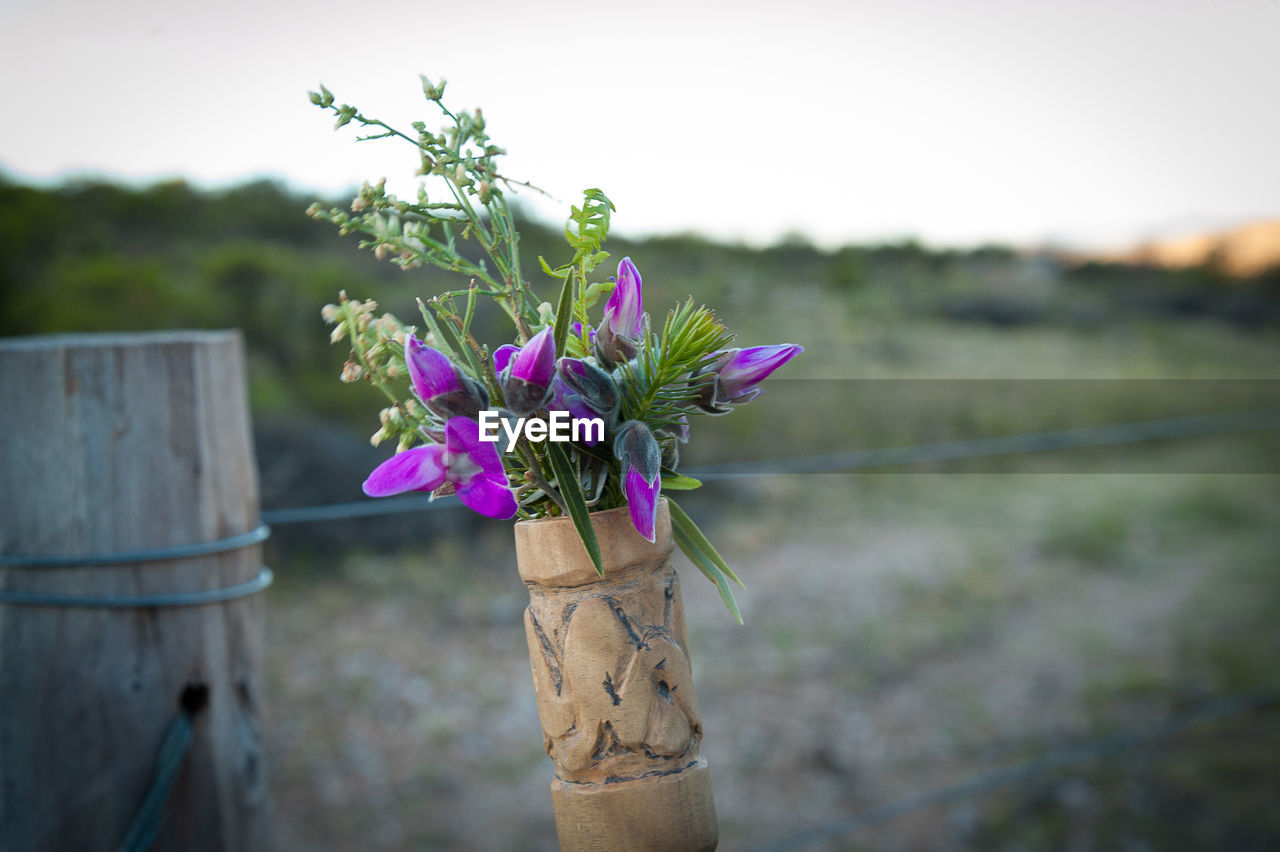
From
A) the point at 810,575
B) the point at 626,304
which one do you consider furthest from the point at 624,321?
the point at 810,575

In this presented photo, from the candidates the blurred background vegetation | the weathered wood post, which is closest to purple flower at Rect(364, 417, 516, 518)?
the weathered wood post

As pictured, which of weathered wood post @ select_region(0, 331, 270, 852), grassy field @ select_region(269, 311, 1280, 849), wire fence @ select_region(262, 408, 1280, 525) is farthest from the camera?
grassy field @ select_region(269, 311, 1280, 849)

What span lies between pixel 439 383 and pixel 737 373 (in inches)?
6.1

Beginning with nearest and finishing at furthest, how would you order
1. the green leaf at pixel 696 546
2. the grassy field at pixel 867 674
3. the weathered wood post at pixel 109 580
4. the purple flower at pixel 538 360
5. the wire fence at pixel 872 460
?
the purple flower at pixel 538 360 → the green leaf at pixel 696 546 → the weathered wood post at pixel 109 580 → the wire fence at pixel 872 460 → the grassy field at pixel 867 674

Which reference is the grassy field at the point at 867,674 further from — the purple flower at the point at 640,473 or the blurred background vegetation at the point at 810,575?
the purple flower at the point at 640,473

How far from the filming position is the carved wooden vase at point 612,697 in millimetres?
439

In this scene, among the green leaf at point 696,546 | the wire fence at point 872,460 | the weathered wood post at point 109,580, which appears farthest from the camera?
the wire fence at point 872,460

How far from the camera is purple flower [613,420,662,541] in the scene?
42 centimetres

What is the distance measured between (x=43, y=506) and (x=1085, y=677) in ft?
11.2

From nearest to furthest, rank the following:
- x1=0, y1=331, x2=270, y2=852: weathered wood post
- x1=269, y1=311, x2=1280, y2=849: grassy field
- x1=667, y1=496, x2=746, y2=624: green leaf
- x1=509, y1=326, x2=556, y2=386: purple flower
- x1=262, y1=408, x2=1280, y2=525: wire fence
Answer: x1=509, y1=326, x2=556, y2=386: purple flower < x1=667, y1=496, x2=746, y2=624: green leaf < x1=0, y1=331, x2=270, y2=852: weathered wood post < x1=262, y1=408, x2=1280, y2=525: wire fence < x1=269, y1=311, x2=1280, y2=849: grassy field

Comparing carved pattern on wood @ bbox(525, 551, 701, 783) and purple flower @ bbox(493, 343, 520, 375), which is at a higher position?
purple flower @ bbox(493, 343, 520, 375)

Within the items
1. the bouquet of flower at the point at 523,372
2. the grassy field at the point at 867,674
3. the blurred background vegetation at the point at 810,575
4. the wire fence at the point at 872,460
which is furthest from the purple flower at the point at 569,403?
the grassy field at the point at 867,674

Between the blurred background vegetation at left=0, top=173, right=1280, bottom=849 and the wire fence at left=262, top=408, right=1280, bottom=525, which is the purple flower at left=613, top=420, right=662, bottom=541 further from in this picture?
the blurred background vegetation at left=0, top=173, right=1280, bottom=849

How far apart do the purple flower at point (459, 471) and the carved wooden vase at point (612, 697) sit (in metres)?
0.04
